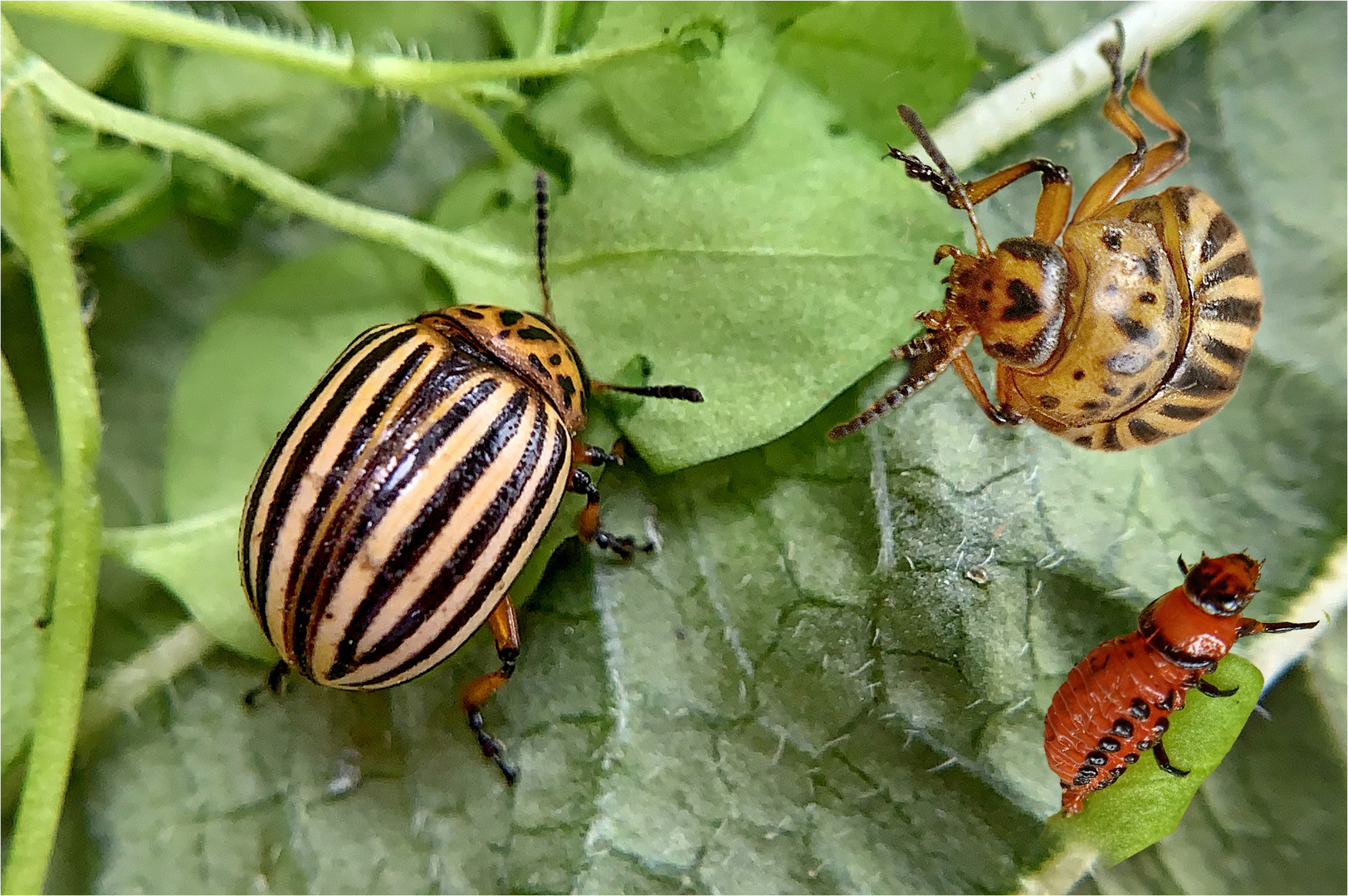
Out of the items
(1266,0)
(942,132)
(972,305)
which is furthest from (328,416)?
(1266,0)

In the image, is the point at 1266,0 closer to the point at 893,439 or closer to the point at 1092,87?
the point at 1092,87

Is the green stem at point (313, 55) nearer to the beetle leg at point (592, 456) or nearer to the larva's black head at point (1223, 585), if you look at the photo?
the beetle leg at point (592, 456)

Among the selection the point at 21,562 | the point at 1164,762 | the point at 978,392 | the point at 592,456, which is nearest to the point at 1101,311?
the point at 978,392

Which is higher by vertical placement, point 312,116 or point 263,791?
point 312,116

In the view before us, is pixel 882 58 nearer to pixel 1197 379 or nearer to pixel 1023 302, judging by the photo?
pixel 1023 302

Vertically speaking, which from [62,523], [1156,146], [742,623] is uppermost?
[1156,146]

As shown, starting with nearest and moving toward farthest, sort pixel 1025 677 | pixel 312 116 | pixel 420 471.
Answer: pixel 420 471 → pixel 1025 677 → pixel 312 116
